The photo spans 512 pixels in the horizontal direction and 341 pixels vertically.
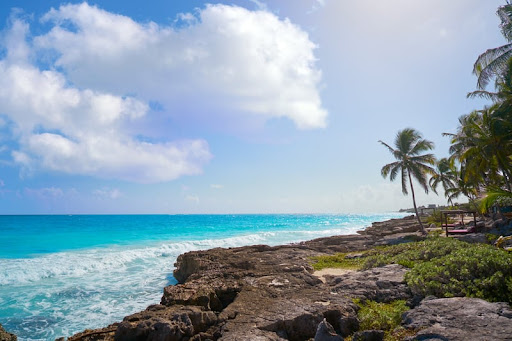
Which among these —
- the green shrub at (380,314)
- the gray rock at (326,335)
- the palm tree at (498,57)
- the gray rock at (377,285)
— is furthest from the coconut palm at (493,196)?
the palm tree at (498,57)

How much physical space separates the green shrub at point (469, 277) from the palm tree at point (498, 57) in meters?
14.4

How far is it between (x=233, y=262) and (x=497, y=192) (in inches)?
416

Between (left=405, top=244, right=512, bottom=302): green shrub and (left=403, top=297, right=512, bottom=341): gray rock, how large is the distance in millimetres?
1114

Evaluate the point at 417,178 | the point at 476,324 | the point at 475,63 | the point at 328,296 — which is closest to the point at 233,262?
the point at 328,296

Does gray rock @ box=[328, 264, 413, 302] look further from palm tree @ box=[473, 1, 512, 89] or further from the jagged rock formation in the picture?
palm tree @ box=[473, 1, 512, 89]

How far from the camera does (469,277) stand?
27.0 ft

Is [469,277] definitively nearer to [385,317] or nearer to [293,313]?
[385,317]

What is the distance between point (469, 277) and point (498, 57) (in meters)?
16.5

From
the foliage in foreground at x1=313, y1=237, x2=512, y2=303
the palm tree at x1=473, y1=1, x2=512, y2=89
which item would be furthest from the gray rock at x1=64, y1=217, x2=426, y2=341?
the palm tree at x1=473, y1=1, x2=512, y2=89

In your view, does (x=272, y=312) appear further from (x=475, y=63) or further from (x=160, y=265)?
(x=475, y=63)

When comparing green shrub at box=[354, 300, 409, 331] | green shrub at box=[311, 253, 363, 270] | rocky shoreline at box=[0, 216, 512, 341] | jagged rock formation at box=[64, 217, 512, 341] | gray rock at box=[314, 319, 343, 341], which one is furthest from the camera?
green shrub at box=[311, 253, 363, 270]

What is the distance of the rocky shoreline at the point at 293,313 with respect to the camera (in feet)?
19.1

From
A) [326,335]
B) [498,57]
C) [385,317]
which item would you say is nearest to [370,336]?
[326,335]

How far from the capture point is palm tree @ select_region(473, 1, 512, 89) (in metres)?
18.1
